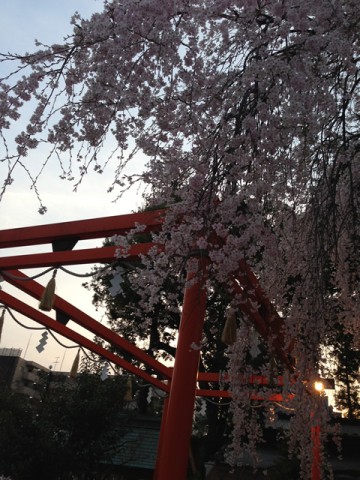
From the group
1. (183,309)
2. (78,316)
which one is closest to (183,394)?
(183,309)

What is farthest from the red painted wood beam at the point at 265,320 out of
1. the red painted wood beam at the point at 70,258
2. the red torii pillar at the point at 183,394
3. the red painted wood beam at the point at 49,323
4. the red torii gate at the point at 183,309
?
the red painted wood beam at the point at 49,323

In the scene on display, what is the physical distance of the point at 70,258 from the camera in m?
3.99

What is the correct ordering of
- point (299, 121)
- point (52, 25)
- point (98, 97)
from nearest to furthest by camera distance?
1. point (299, 121)
2. point (98, 97)
3. point (52, 25)

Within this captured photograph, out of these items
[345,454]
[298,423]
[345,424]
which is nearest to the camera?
[298,423]

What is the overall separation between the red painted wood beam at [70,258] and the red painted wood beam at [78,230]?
159 mm

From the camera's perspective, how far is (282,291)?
13.6 feet

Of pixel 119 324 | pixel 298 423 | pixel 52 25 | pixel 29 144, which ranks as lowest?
pixel 298 423

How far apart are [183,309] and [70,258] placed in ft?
4.45

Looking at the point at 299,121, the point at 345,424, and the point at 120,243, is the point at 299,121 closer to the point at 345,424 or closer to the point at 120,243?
the point at 120,243

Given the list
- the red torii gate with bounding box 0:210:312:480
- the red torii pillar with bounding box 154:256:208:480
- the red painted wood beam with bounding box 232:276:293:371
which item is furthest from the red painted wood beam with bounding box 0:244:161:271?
the red painted wood beam with bounding box 232:276:293:371

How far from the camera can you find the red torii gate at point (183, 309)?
307 cm

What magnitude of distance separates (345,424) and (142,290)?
10.6 metres

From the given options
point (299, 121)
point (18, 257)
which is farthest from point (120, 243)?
point (18, 257)

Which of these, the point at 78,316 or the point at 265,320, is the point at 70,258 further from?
the point at 265,320
